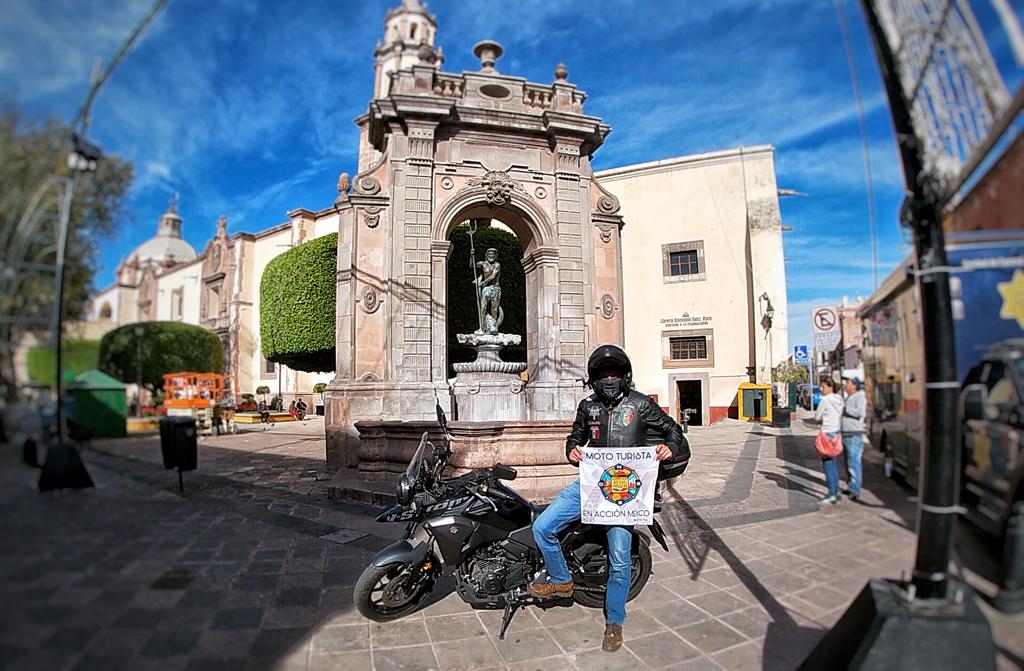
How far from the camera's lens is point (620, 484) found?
2830mm

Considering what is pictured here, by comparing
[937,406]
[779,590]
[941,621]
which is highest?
[937,406]

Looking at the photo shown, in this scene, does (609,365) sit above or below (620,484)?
above

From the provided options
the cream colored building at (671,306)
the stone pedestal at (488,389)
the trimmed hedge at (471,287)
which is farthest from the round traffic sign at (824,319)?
the trimmed hedge at (471,287)

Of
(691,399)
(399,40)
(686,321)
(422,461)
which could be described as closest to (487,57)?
(422,461)

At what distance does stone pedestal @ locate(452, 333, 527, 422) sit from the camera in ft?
31.7

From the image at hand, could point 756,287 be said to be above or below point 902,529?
above

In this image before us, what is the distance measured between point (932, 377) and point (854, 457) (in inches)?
16.5

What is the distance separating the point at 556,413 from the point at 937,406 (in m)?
9.18

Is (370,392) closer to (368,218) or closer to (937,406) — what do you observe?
(368,218)

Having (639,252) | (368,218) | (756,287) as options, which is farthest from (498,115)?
(639,252)

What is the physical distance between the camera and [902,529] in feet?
4.75

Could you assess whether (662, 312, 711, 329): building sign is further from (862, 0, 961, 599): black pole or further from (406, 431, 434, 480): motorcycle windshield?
(862, 0, 961, 599): black pole

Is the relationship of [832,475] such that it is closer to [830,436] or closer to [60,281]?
[830,436]

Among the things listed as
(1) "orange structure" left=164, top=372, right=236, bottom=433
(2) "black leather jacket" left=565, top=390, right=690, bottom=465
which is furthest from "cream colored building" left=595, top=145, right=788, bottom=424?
(1) "orange structure" left=164, top=372, right=236, bottom=433
